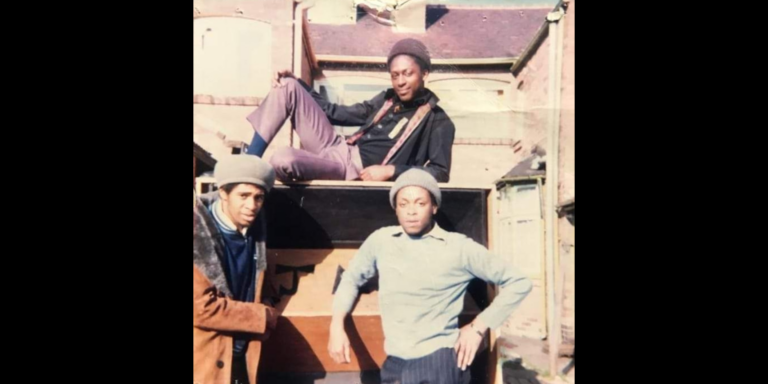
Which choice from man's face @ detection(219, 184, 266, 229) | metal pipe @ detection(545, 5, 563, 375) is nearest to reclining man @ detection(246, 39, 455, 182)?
man's face @ detection(219, 184, 266, 229)

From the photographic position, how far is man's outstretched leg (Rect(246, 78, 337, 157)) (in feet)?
5.26

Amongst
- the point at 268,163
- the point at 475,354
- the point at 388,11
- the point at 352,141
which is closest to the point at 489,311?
the point at 475,354

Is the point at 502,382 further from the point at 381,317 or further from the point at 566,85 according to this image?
the point at 566,85

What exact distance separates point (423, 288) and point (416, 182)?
279 millimetres

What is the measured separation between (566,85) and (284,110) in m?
0.81

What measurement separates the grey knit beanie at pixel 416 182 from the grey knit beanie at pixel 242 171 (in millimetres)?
333

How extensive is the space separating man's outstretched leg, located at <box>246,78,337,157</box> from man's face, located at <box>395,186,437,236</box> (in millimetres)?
271

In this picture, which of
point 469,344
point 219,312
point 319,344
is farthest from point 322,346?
point 469,344

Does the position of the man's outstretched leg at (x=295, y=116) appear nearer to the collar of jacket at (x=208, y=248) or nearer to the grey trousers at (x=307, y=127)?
the grey trousers at (x=307, y=127)

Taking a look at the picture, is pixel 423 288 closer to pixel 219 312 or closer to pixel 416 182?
pixel 416 182

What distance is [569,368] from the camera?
5.27 ft

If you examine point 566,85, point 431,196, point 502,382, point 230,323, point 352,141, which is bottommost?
point 502,382

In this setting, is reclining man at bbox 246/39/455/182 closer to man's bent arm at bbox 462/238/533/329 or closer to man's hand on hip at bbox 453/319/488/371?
man's bent arm at bbox 462/238/533/329

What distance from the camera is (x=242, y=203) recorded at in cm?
149
